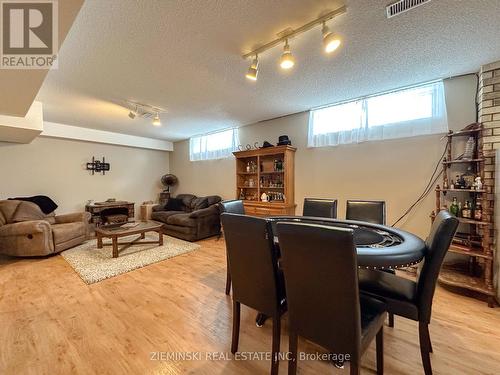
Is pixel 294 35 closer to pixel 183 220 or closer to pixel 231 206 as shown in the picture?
pixel 231 206

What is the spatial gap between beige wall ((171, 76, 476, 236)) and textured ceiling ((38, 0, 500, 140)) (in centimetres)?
51

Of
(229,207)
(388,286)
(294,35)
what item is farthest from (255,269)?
(294,35)

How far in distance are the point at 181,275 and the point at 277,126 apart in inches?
125

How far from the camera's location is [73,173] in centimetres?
510

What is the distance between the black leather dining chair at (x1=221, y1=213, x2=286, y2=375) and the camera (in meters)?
1.33

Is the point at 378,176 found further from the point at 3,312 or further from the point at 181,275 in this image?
the point at 3,312

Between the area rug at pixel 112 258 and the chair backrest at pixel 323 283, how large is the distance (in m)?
2.66

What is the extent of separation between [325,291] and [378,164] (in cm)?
276

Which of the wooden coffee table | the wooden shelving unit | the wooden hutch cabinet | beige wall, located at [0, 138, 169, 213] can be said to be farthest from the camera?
beige wall, located at [0, 138, 169, 213]

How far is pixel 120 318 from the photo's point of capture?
1961 millimetres

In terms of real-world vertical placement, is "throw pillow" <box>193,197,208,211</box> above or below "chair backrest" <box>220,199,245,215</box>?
below

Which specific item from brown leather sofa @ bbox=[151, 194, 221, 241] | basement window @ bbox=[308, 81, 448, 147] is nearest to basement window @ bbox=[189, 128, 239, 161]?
brown leather sofa @ bbox=[151, 194, 221, 241]

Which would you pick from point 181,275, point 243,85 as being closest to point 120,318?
point 181,275
